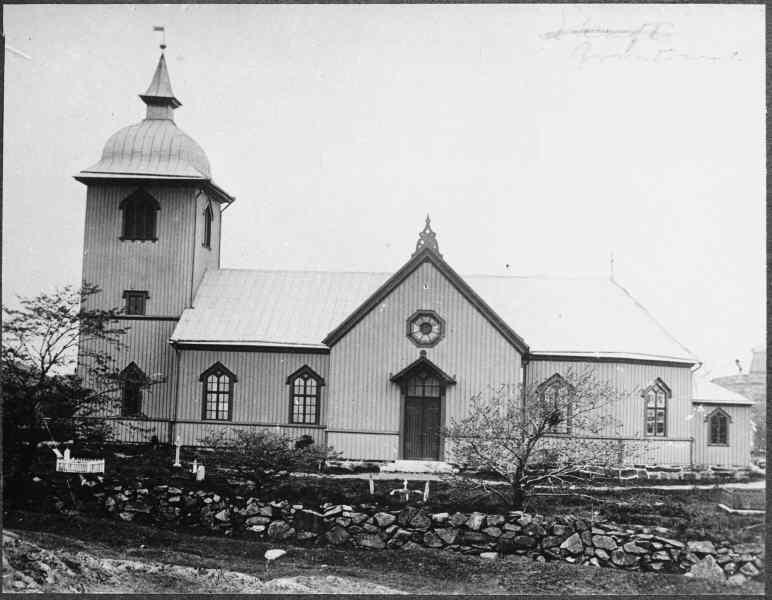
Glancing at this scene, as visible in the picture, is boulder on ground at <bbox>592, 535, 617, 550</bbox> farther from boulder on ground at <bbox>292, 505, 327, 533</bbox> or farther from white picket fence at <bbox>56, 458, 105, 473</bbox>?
white picket fence at <bbox>56, 458, 105, 473</bbox>

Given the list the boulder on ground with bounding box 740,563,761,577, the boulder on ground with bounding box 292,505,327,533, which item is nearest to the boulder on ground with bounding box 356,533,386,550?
the boulder on ground with bounding box 292,505,327,533

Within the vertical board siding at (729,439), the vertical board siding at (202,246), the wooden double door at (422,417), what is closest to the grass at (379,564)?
the wooden double door at (422,417)

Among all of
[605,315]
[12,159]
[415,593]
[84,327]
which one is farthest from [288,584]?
[605,315]

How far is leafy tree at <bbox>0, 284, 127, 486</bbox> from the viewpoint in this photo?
58.9 feet

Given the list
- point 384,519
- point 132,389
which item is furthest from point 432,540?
point 132,389

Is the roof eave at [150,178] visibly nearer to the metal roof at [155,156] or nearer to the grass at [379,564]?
the metal roof at [155,156]

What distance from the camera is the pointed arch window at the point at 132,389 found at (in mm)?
22406

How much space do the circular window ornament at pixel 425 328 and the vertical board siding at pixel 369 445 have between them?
2733 millimetres

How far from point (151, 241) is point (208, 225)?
188cm

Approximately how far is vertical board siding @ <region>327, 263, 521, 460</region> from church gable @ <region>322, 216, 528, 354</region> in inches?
4.2

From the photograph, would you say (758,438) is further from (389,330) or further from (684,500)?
(389,330)

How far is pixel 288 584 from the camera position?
1619 centimetres

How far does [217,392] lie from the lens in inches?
1032

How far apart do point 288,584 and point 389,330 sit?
31.4ft
